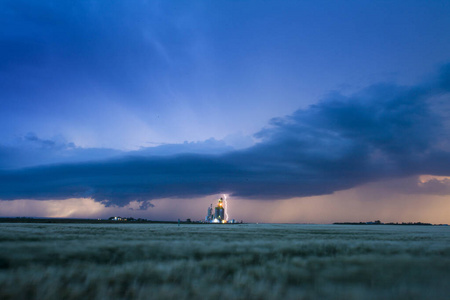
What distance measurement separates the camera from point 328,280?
7098 millimetres

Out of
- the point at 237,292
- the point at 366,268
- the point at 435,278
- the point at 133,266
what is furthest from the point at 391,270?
the point at 133,266

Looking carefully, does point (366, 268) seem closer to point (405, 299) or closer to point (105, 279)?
point (405, 299)

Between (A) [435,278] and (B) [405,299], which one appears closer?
(B) [405,299]

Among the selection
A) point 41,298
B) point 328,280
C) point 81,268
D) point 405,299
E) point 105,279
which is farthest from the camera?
point 81,268

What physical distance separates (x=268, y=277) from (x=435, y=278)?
4.78 metres

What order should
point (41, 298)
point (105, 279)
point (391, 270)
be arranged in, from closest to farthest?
point (41, 298) → point (105, 279) → point (391, 270)

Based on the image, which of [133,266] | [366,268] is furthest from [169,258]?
[366,268]

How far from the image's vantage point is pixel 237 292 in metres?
5.71

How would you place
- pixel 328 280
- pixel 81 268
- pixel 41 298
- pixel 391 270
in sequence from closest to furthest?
1. pixel 41 298
2. pixel 328 280
3. pixel 81 268
4. pixel 391 270

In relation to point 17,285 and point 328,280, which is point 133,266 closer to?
point 17,285

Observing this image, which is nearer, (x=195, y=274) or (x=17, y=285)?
(x=17, y=285)

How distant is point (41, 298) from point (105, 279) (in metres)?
1.77

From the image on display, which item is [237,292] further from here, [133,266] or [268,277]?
[133,266]

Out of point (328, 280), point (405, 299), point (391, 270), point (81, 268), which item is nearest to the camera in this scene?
point (405, 299)
